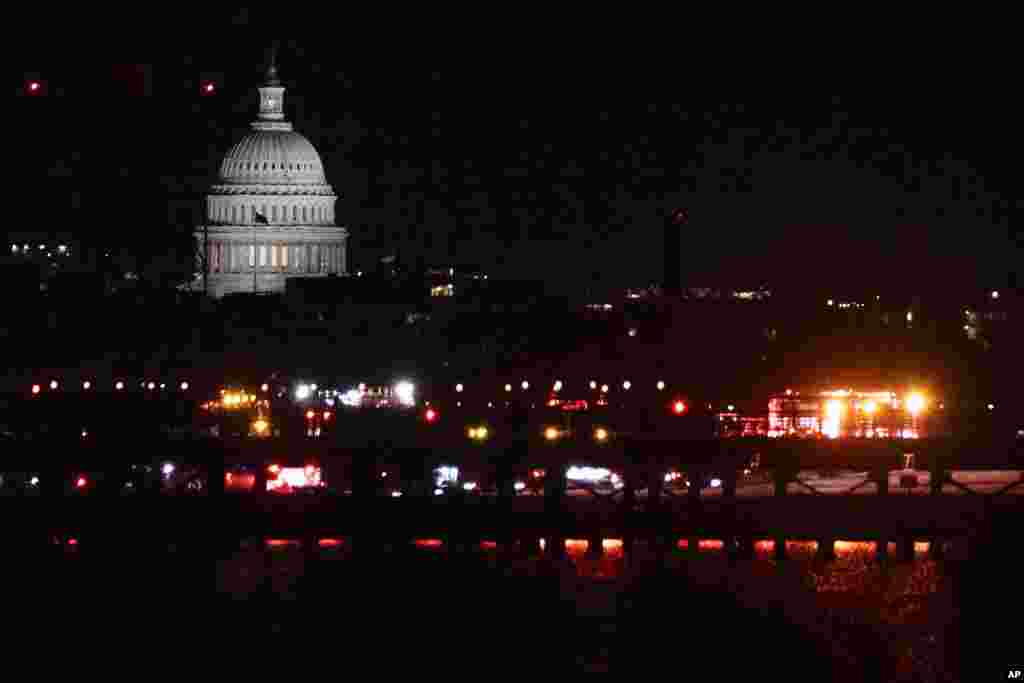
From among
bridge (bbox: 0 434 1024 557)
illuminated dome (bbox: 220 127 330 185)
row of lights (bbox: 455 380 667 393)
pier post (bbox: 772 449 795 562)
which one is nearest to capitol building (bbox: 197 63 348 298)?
illuminated dome (bbox: 220 127 330 185)

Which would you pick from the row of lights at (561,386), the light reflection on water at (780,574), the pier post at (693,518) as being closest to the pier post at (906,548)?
the light reflection on water at (780,574)

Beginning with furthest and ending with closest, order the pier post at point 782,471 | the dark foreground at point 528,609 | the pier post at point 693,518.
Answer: the pier post at point 782,471, the pier post at point 693,518, the dark foreground at point 528,609

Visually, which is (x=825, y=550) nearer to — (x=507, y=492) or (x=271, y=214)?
(x=507, y=492)

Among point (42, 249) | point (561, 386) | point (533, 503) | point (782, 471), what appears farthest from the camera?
point (42, 249)

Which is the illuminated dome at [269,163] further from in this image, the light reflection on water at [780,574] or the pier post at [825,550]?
the pier post at [825,550]

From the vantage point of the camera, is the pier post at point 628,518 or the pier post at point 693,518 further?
the pier post at point 693,518

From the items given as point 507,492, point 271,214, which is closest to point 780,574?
point 507,492

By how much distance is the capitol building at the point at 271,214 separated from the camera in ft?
445

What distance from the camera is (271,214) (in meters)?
137

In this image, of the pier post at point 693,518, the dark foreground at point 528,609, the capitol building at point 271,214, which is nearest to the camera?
the dark foreground at point 528,609

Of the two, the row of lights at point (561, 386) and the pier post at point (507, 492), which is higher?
the row of lights at point (561, 386)

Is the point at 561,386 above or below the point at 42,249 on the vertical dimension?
below

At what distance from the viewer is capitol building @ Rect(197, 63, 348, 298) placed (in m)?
136

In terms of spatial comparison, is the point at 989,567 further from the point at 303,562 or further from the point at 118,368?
the point at 118,368
